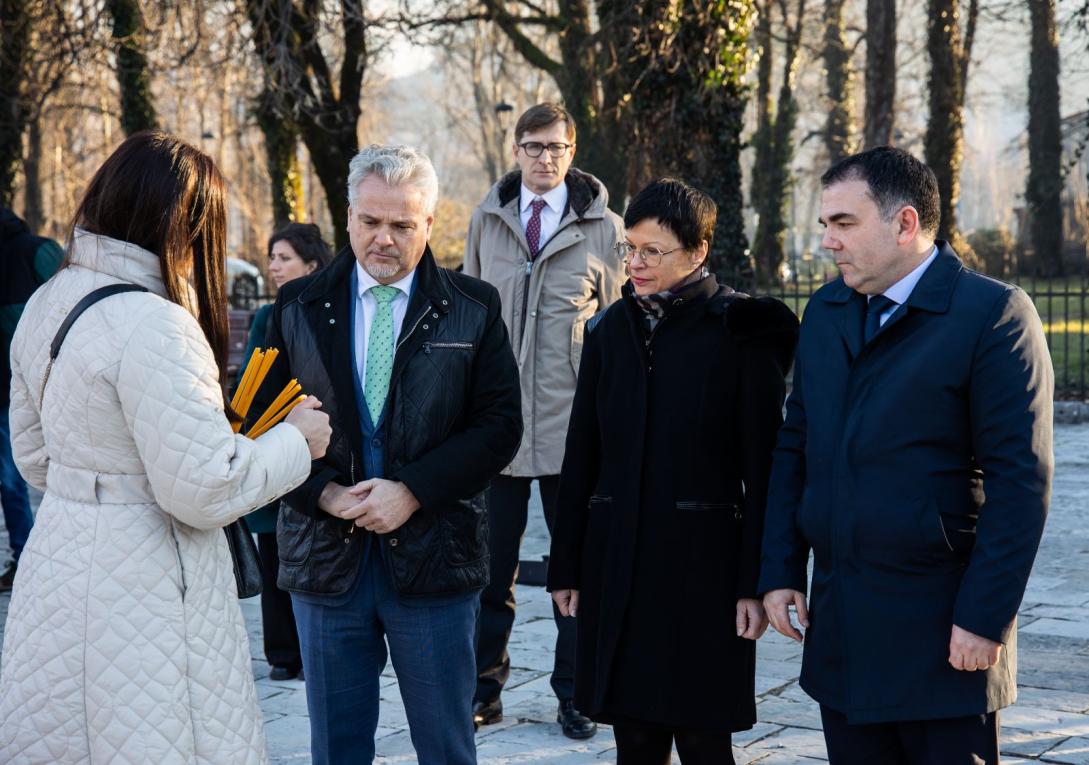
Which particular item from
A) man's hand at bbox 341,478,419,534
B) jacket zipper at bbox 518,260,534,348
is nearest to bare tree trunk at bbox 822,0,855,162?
jacket zipper at bbox 518,260,534,348

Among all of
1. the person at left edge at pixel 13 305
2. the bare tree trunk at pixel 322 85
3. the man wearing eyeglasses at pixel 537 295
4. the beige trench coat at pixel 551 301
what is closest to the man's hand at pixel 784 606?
the man wearing eyeglasses at pixel 537 295

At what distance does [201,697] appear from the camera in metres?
2.94

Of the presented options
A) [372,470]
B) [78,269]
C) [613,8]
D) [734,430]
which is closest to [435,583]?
[372,470]

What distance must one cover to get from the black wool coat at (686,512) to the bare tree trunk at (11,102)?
15.8 metres

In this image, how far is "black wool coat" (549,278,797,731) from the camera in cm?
367

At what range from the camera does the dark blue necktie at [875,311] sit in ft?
10.9

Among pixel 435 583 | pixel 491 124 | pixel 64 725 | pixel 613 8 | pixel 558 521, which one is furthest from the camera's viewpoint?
pixel 491 124

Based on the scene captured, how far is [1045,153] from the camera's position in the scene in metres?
29.2

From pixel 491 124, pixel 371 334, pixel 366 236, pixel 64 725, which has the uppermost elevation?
pixel 491 124

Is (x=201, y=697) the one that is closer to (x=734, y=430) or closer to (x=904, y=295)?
(x=734, y=430)

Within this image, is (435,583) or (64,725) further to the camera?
(435,583)

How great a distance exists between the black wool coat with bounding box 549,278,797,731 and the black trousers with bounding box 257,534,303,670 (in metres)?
2.41

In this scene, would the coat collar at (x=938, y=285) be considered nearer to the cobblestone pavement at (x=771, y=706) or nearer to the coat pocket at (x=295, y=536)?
the coat pocket at (x=295, y=536)

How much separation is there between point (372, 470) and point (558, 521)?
0.57 meters
